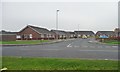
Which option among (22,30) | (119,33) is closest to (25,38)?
(22,30)

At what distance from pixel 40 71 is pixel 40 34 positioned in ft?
174

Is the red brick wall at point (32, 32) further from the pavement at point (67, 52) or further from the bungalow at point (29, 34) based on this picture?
the pavement at point (67, 52)

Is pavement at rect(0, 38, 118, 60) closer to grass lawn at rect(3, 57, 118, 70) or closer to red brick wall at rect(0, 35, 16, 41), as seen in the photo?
grass lawn at rect(3, 57, 118, 70)

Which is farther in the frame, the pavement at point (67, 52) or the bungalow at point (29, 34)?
the bungalow at point (29, 34)

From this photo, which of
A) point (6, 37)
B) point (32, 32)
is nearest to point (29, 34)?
point (32, 32)

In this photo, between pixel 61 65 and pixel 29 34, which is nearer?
pixel 61 65

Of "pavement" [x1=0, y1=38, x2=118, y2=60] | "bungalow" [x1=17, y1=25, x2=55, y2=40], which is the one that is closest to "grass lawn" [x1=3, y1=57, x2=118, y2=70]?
"pavement" [x1=0, y1=38, x2=118, y2=60]

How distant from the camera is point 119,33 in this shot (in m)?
56.3

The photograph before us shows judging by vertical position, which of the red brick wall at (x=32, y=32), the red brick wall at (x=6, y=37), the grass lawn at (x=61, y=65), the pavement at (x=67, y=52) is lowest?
the pavement at (x=67, y=52)

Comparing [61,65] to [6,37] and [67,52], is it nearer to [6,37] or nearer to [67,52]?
[67,52]

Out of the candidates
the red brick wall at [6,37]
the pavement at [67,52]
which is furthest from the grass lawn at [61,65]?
the red brick wall at [6,37]

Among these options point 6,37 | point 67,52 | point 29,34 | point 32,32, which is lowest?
point 67,52

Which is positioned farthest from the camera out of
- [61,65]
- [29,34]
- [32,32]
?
[29,34]

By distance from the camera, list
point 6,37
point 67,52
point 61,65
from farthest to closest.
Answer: point 6,37 → point 67,52 → point 61,65
